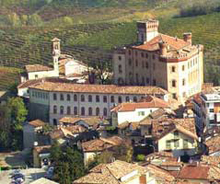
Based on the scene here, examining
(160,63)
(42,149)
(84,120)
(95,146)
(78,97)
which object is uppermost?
(160,63)

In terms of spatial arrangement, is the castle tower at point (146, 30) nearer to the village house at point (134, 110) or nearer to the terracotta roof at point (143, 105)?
the terracotta roof at point (143, 105)

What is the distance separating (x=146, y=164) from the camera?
63188 millimetres

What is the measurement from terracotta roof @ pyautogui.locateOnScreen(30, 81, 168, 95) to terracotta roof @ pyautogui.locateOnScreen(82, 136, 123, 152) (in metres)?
8.95

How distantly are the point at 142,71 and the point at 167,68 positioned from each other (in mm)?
3131

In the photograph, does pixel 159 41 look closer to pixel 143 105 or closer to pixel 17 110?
pixel 143 105

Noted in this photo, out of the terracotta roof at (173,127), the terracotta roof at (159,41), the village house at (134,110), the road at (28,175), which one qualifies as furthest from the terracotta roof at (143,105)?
the road at (28,175)

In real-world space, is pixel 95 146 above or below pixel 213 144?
below

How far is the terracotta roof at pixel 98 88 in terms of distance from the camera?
77.7 meters

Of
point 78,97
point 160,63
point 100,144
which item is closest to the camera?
point 100,144

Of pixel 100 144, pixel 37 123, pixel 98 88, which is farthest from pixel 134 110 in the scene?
pixel 37 123

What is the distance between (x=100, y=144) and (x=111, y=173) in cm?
1100

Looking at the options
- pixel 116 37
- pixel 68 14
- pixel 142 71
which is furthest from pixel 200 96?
pixel 68 14

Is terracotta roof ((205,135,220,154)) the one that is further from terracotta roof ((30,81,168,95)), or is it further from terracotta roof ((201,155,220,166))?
terracotta roof ((30,81,168,95))

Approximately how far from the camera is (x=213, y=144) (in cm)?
6575
